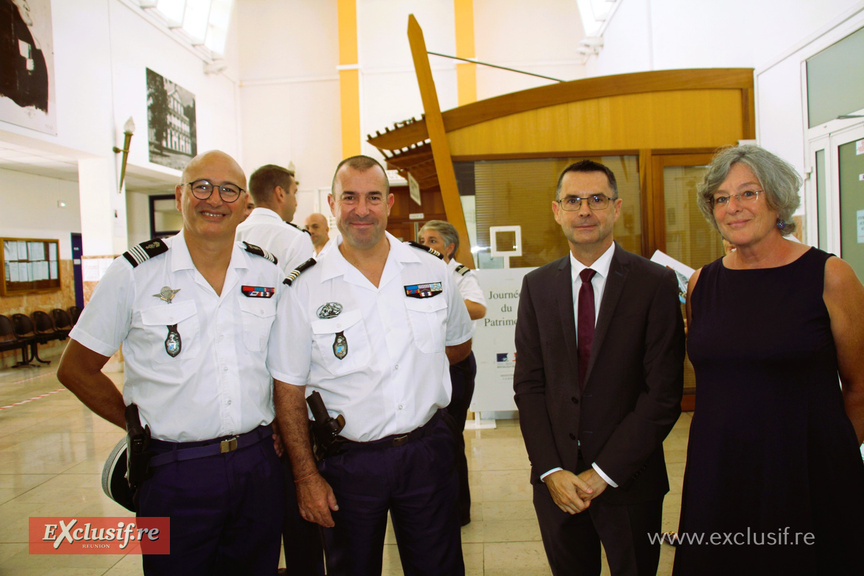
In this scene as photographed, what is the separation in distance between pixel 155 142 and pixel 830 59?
996 cm

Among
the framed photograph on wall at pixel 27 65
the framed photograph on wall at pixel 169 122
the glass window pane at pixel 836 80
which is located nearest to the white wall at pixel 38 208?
the framed photograph on wall at pixel 169 122

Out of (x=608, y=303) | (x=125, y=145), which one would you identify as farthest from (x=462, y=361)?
(x=125, y=145)

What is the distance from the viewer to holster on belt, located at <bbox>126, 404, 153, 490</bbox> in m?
1.59

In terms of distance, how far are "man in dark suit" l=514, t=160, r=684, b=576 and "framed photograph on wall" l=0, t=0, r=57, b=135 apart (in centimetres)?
746

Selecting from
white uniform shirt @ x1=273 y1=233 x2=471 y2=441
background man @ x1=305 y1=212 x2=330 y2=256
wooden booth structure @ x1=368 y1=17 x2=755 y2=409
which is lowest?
white uniform shirt @ x1=273 y1=233 x2=471 y2=441

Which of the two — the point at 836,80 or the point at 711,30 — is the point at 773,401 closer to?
the point at 836,80

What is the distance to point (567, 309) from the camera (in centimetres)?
178

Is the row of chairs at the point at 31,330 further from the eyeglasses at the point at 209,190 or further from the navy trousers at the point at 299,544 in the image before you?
the eyeglasses at the point at 209,190

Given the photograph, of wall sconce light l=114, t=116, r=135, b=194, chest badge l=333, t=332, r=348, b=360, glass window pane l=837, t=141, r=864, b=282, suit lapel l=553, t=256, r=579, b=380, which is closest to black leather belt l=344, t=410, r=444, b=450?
chest badge l=333, t=332, r=348, b=360

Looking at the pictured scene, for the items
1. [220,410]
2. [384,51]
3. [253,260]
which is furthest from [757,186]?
[384,51]

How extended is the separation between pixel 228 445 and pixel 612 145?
169 inches

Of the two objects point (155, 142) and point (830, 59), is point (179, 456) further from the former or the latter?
point (155, 142)

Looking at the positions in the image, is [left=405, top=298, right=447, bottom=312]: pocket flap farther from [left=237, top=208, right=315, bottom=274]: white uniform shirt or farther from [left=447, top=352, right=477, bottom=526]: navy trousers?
[left=237, top=208, right=315, bottom=274]: white uniform shirt

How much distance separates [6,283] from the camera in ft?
30.1
